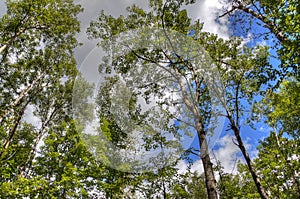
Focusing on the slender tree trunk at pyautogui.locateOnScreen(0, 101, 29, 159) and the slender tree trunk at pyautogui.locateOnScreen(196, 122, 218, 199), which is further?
the slender tree trunk at pyautogui.locateOnScreen(0, 101, 29, 159)

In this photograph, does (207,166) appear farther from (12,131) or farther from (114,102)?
(12,131)

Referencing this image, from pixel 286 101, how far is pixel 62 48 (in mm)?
17011

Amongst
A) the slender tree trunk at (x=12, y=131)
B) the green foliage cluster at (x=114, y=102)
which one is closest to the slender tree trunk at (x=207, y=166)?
the green foliage cluster at (x=114, y=102)

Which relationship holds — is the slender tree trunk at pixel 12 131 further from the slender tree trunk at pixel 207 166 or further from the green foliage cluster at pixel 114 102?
the slender tree trunk at pixel 207 166

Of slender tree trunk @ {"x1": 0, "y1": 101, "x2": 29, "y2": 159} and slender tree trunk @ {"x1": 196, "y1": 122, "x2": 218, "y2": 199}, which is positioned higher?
slender tree trunk @ {"x1": 0, "y1": 101, "x2": 29, "y2": 159}

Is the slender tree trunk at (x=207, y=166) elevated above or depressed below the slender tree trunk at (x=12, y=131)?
below

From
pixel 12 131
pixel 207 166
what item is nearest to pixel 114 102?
pixel 207 166

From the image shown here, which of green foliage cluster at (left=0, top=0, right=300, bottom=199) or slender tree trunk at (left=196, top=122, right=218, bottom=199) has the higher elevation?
green foliage cluster at (left=0, top=0, right=300, bottom=199)

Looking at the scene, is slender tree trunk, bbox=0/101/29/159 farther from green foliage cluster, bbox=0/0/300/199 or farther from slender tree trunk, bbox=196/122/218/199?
slender tree trunk, bbox=196/122/218/199

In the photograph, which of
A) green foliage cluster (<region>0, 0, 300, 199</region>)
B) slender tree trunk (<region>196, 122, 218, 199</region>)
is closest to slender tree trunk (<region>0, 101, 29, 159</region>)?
green foliage cluster (<region>0, 0, 300, 199</region>)

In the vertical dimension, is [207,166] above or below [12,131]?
below

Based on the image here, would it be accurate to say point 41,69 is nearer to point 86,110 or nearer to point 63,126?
point 63,126

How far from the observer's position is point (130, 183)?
12.8 meters

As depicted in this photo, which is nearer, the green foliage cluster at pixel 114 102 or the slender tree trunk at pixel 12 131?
the green foliage cluster at pixel 114 102
